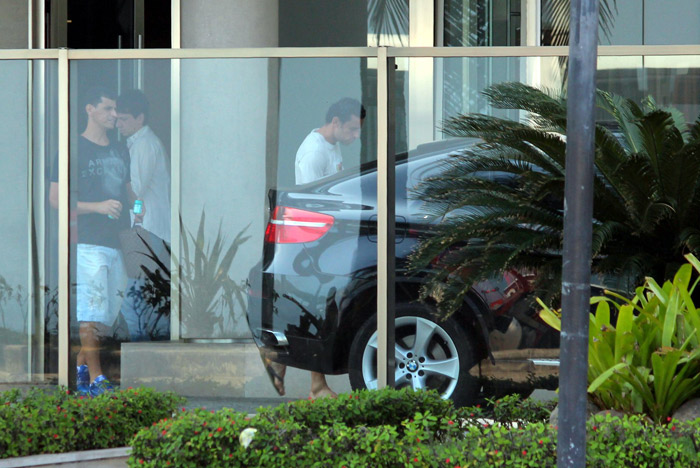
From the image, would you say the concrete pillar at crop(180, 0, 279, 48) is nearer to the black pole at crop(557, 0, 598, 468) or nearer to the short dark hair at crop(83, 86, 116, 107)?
the short dark hair at crop(83, 86, 116, 107)

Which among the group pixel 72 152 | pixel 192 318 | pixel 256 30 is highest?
pixel 256 30

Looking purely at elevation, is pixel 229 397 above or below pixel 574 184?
below

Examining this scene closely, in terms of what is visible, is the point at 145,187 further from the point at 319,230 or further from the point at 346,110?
the point at 346,110

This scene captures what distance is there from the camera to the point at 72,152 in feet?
23.9

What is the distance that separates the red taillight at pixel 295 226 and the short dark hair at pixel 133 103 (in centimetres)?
114

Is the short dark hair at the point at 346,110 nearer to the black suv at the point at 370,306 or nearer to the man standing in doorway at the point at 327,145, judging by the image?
the man standing in doorway at the point at 327,145

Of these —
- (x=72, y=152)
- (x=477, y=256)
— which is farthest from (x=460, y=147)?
(x=72, y=152)

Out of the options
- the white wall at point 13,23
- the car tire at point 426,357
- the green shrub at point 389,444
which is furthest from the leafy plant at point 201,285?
the white wall at point 13,23

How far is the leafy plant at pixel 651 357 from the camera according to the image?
5.37 metres

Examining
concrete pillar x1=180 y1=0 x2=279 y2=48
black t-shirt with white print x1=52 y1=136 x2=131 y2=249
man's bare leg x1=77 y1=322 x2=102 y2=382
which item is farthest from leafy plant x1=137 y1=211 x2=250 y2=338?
concrete pillar x1=180 y1=0 x2=279 y2=48

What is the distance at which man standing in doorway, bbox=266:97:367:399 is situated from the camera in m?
7.12

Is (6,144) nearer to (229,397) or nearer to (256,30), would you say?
(229,397)

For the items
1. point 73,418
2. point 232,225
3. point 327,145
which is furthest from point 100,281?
point 327,145

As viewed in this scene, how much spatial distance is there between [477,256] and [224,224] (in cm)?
175
